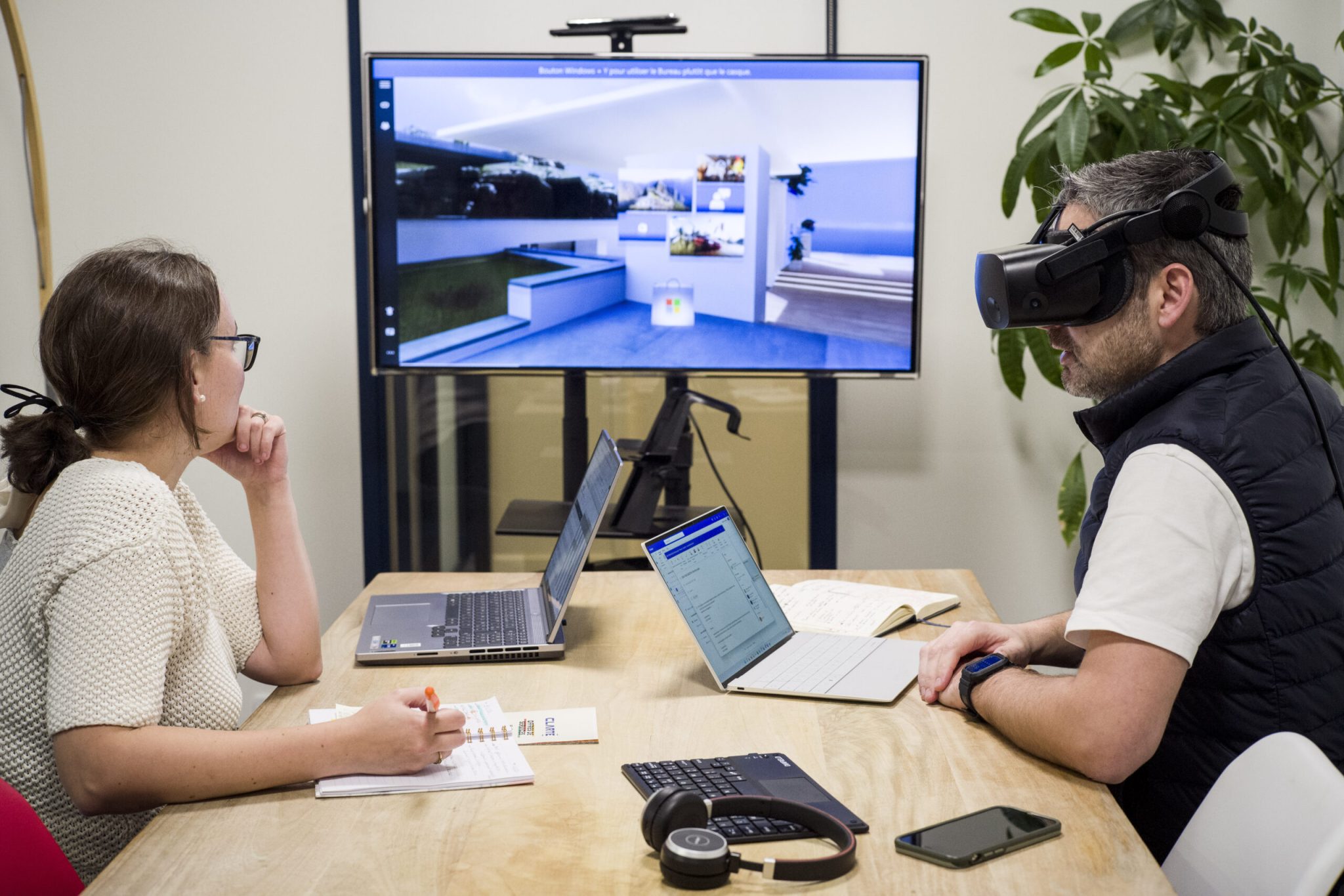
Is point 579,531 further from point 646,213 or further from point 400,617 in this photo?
point 646,213

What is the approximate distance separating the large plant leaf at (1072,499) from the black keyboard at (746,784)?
1991mm

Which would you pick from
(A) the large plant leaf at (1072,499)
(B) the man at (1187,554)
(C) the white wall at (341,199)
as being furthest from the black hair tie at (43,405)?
(A) the large plant leaf at (1072,499)

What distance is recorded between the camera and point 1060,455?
3359mm

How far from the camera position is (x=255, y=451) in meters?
1.74

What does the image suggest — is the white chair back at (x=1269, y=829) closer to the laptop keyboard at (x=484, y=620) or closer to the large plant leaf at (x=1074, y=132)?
the laptop keyboard at (x=484, y=620)

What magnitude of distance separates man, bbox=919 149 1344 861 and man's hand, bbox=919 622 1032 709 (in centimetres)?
8

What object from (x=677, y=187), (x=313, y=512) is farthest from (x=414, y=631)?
(x=313, y=512)

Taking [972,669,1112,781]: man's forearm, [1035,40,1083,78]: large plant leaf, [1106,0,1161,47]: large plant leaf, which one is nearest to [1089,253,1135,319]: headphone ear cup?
[972,669,1112,781]: man's forearm

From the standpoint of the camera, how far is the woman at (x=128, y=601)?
47.1 inches

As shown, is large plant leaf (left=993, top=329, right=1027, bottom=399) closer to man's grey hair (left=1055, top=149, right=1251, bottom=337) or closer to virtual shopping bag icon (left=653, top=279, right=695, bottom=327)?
virtual shopping bag icon (left=653, top=279, right=695, bottom=327)

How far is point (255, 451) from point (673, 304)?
1.43 metres

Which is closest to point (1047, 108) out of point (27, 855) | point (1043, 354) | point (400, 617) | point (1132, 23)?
point (1132, 23)

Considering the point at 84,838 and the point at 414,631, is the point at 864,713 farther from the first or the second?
the point at 84,838

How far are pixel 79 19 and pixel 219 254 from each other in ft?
2.56
